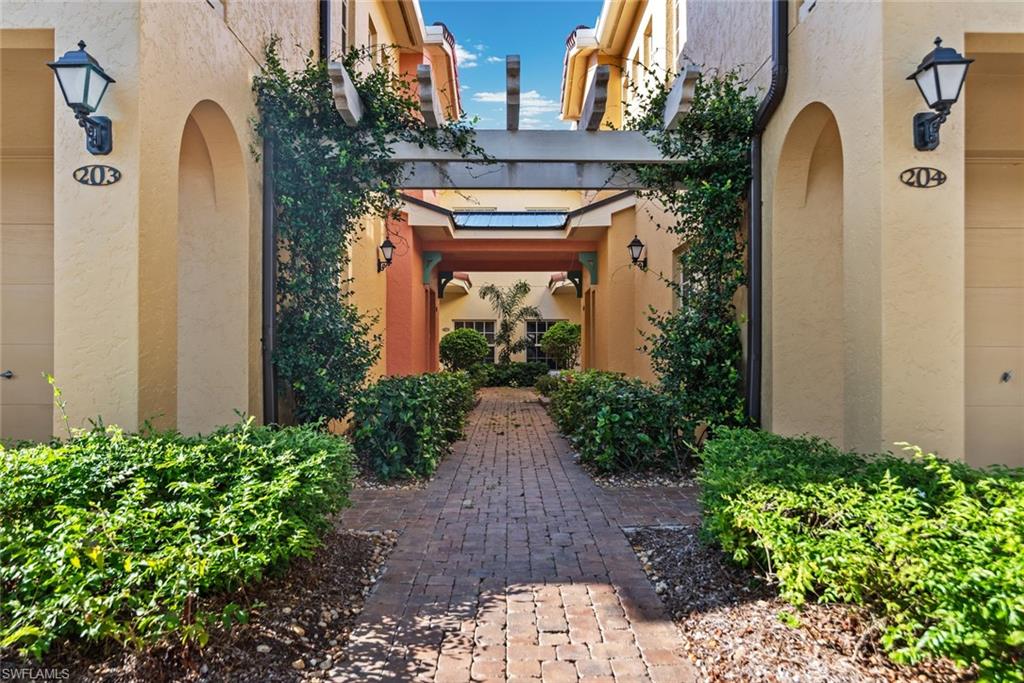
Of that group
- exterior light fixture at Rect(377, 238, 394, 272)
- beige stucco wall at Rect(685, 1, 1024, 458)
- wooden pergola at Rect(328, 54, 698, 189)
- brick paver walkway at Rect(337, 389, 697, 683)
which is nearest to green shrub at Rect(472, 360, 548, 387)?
exterior light fixture at Rect(377, 238, 394, 272)

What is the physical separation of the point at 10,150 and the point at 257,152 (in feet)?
6.92

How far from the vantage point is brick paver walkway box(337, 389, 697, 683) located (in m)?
2.71

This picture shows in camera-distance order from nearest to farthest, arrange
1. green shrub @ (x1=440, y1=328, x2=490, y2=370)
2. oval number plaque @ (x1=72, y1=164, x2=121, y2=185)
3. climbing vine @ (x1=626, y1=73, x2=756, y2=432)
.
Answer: oval number plaque @ (x1=72, y1=164, x2=121, y2=185)
climbing vine @ (x1=626, y1=73, x2=756, y2=432)
green shrub @ (x1=440, y1=328, x2=490, y2=370)

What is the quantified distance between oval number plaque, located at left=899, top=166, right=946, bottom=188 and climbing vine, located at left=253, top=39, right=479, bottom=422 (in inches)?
168

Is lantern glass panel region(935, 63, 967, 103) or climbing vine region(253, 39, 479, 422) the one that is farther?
climbing vine region(253, 39, 479, 422)

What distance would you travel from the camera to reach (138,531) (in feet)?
7.86

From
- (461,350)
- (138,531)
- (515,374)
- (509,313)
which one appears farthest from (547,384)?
(138,531)

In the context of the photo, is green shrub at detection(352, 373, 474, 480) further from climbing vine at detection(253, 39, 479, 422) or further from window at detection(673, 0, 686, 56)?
window at detection(673, 0, 686, 56)

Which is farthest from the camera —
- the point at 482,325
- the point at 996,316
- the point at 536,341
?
the point at 482,325

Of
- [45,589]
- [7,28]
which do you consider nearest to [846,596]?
[45,589]

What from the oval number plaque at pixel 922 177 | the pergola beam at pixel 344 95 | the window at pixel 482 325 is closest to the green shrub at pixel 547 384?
the window at pixel 482 325

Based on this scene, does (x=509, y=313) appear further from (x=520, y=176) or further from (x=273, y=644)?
(x=273, y=644)

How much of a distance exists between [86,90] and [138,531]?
108 inches

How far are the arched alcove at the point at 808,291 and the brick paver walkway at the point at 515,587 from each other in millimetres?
1493
